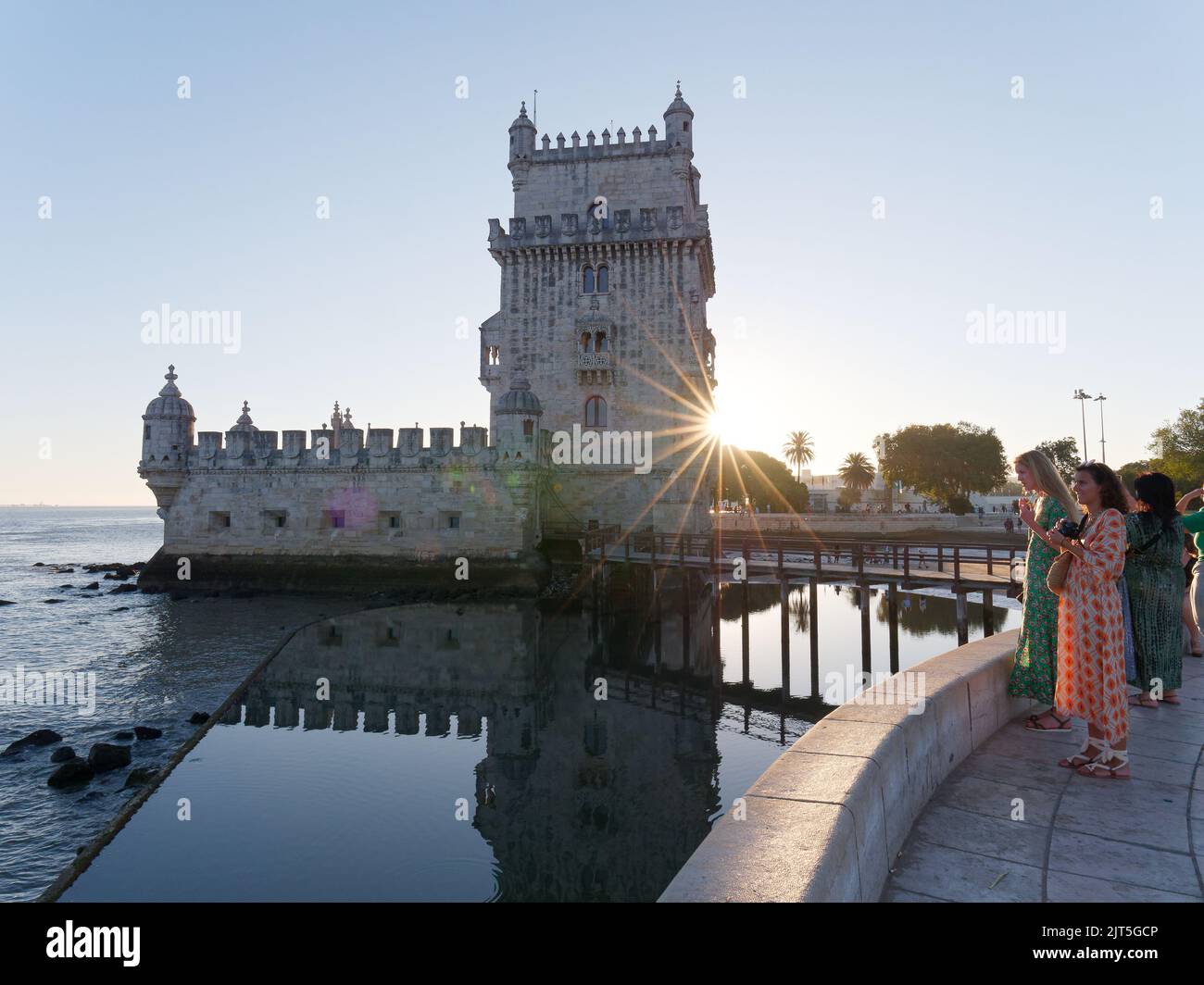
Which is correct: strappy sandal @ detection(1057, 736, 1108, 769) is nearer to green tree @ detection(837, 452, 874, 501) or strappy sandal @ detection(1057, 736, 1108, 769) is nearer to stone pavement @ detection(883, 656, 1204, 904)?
stone pavement @ detection(883, 656, 1204, 904)

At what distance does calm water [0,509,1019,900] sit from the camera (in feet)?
24.7

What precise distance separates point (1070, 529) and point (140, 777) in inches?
434

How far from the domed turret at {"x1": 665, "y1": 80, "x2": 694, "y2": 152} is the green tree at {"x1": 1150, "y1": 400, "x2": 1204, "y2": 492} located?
40518 mm

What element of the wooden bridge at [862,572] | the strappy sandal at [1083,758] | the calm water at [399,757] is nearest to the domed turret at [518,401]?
the wooden bridge at [862,572]

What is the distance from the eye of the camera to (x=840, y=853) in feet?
9.06

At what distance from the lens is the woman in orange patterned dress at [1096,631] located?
14.5 feet

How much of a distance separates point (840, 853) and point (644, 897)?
5309mm

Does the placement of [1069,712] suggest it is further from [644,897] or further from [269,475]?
[269,475]

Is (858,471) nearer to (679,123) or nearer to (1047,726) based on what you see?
(679,123)

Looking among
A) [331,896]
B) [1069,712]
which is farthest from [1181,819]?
[331,896]

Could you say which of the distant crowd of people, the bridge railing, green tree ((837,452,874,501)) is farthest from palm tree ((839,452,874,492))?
the distant crowd of people

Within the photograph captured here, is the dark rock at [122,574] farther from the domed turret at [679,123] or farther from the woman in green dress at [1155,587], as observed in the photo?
the woman in green dress at [1155,587]

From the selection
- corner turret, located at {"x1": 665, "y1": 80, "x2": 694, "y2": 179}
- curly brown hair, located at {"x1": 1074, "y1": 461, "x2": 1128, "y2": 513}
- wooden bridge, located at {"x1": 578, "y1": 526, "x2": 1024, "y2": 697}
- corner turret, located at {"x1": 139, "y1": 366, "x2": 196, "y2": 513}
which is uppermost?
corner turret, located at {"x1": 665, "y1": 80, "x2": 694, "y2": 179}

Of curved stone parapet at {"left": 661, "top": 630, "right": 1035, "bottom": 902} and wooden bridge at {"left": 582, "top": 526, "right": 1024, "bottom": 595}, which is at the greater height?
curved stone parapet at {"left": 661, "top": 630, "right": 1035, "bottom": 902}
